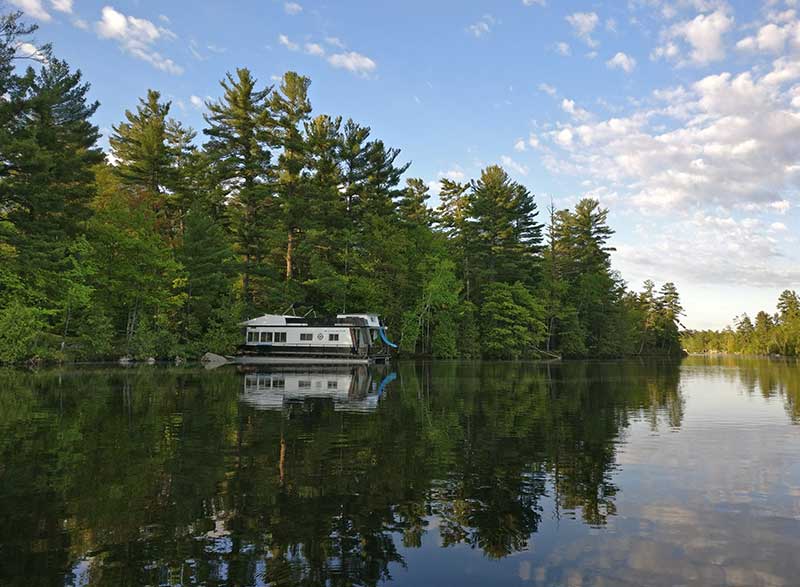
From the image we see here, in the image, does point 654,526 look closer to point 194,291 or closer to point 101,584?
point 101,584

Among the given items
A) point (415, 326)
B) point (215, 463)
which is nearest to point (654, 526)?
point (215, 463)

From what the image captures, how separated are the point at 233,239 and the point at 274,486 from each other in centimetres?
4744

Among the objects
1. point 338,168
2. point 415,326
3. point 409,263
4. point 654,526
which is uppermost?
point 338,168

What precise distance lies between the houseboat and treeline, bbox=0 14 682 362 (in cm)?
264

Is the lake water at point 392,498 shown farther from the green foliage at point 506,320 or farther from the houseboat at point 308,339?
the green foliage at point 506,320

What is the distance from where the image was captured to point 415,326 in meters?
58.6

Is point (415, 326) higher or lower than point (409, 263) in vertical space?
lower

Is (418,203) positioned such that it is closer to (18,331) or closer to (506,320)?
(506,320)

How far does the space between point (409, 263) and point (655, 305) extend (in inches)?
3133

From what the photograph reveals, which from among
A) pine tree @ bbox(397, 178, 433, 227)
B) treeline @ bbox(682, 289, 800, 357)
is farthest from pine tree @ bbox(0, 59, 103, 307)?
treeline @ bbox(682, 289, 800, 357)

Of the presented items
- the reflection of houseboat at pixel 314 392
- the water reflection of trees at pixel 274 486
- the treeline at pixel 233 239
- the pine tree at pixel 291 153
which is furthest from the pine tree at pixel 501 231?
Answer: the water reflection of trees at pixel 274 486

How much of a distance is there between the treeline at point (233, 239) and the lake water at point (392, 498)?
892 inches

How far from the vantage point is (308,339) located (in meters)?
46.8

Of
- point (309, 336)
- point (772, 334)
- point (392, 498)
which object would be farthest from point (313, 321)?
point (772, 334)
